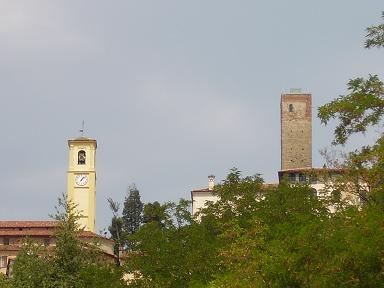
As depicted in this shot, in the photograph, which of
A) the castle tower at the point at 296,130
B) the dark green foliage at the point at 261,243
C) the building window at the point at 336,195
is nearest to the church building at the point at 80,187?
the castle tower at the point at 296,130

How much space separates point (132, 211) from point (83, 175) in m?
11.4

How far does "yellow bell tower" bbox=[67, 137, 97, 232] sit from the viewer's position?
12250 cm

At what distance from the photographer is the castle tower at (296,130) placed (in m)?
122

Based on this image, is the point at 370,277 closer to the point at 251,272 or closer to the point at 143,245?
the point at 251,272

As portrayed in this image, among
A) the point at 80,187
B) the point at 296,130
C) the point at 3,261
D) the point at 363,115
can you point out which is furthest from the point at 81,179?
the point at 363,115

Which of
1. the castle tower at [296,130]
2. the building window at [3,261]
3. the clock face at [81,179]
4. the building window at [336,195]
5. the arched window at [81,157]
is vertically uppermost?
the castle tower at [296,130]

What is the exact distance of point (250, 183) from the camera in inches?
2275

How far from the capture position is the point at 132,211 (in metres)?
115

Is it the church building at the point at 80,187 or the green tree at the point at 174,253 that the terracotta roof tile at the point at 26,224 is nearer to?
the church building at the point at 80,187

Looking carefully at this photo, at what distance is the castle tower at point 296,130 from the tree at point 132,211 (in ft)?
55.1

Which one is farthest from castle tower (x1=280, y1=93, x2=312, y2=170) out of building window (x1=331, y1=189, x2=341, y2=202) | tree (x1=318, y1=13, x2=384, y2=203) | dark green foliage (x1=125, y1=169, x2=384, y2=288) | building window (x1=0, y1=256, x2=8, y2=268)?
tree (x1=318, y1=13, x2=384, y2=203)

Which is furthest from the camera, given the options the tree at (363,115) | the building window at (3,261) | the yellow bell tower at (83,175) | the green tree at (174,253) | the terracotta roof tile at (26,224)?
the yellow bell tower at (83,175)

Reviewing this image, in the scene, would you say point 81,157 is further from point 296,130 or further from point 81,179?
point 296,130

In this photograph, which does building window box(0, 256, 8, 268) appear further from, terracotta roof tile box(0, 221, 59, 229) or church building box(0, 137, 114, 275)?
terracotta roof tile box(0, 221, 59, 229)
